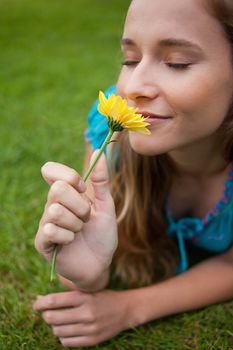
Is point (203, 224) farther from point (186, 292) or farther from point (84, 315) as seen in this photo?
point (84, 315)

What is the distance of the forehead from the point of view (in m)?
1.37

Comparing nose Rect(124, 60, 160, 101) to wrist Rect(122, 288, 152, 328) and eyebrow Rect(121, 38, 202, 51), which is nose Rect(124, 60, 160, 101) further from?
wrist Rect(122, 288, 152, 328)

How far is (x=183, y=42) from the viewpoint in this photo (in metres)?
1.37

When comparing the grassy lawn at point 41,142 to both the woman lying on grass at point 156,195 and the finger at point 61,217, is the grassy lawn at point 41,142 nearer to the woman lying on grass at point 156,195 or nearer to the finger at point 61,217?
the woman lying on grass at point 156,195

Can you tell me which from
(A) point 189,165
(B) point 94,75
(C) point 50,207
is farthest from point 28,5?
(C) point 50,207

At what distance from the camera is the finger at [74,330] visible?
154cm

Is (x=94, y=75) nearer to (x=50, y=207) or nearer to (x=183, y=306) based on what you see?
(x=183, y=306)

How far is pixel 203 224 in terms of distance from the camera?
184 centimetres

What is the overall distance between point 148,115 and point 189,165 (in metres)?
0.45

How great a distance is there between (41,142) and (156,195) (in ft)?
4.00

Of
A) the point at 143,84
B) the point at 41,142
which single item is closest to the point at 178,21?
the point at 143,84

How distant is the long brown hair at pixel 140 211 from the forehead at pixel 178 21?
1.64ft

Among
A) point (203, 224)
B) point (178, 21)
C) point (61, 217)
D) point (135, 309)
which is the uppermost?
point (178, 21)

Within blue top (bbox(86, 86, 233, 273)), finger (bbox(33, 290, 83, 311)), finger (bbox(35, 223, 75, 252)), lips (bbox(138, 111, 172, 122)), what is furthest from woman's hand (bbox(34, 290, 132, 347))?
lips (bbox(138, 111, 172, 122))
